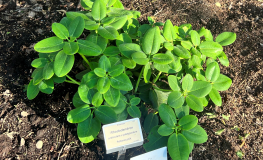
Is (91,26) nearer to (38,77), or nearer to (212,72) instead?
(38,77)

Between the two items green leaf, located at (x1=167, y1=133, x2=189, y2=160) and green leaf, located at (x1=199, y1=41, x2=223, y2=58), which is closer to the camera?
green leaf, located at (x1=167, y1=133, x2=189, y2=160)

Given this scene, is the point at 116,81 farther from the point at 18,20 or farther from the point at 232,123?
the point at 18,20

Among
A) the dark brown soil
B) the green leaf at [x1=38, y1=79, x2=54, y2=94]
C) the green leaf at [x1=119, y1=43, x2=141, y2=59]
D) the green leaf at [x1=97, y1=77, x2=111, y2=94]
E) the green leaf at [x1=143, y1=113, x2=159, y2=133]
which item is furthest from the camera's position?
the dark brown soil

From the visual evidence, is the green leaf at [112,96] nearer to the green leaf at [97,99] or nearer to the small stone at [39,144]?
the green leaf at [97,99]

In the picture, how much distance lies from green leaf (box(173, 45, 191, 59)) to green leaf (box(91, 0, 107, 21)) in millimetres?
584

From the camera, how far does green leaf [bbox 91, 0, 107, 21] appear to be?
146 cm

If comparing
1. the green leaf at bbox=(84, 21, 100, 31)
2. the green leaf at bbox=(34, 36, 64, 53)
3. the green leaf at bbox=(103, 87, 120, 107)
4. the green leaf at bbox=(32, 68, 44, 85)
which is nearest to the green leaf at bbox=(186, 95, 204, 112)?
the green leaf at bbox=(103, 87, 120, 107)

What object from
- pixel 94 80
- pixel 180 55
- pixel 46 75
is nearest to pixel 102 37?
pixel 94 80

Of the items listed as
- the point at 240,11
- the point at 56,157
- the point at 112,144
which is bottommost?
the point at 56,157

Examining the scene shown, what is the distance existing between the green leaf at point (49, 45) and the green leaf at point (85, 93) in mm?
296

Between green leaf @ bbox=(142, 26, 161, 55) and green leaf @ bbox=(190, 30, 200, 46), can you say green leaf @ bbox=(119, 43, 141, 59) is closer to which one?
green leaf @ bbox=(142, 26, 161, 55)

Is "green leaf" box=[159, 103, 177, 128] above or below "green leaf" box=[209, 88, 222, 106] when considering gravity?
below

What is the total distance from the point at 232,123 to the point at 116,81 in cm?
135

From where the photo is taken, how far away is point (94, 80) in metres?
1.37
